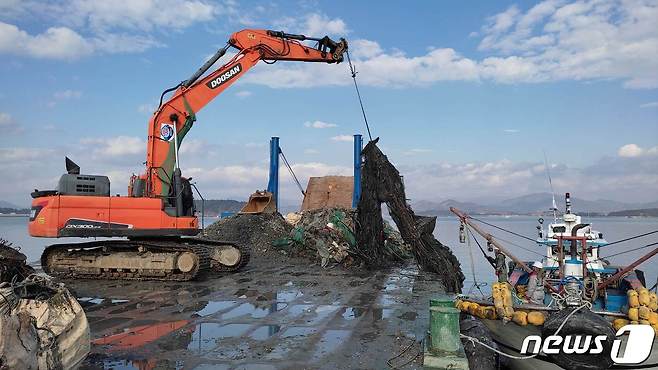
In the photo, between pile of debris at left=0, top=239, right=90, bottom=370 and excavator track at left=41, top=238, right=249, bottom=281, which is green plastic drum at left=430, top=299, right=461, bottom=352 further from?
excavator track at left=41, top=238, right=249, bottom=281

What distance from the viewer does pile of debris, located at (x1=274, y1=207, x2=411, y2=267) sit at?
625 inches

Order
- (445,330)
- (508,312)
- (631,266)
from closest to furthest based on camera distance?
(445,330), (508,312), (631,266)

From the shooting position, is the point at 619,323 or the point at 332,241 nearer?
the point at 619,323

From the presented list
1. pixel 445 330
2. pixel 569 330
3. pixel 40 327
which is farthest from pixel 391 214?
pixel 40 327

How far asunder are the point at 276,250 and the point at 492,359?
1170 cm

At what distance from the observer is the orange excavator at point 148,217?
12430mm

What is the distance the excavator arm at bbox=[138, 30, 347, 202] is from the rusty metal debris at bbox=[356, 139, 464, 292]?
164 inches

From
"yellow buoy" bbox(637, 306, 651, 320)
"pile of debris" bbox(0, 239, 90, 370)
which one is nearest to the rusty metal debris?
"yellow buoy" bbox(637, 306, 651, 320)

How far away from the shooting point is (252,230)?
1948 cm

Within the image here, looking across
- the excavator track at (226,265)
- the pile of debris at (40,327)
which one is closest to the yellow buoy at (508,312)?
the pile of debris at (40,327)

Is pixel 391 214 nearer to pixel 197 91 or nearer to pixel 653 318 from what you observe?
pixel 197 91

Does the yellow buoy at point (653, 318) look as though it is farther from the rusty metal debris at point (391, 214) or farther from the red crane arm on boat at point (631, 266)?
the rusty metal debris at point (391, 214)

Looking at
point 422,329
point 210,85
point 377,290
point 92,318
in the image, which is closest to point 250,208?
point 210,85

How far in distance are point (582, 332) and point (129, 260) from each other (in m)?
10.6
